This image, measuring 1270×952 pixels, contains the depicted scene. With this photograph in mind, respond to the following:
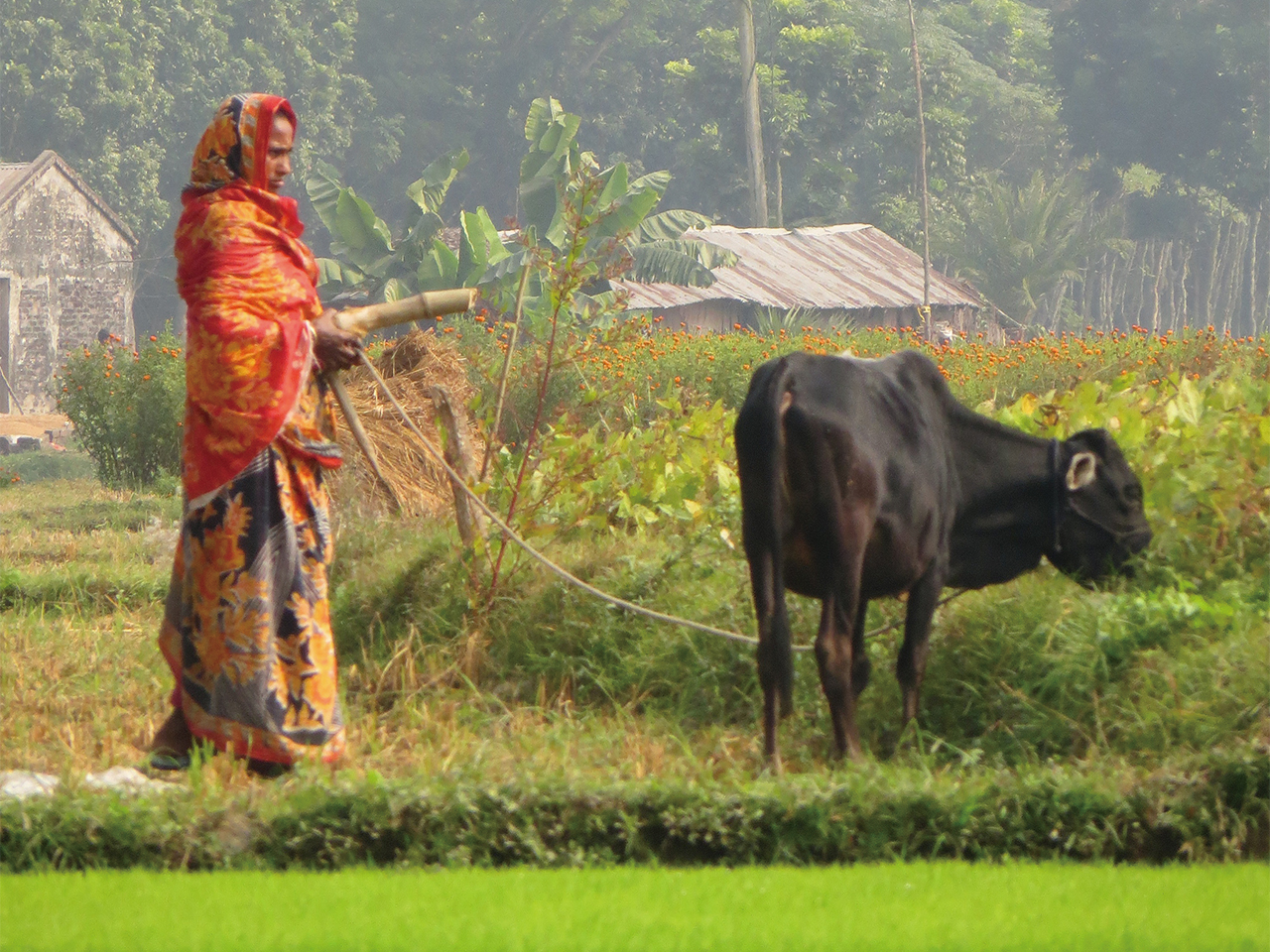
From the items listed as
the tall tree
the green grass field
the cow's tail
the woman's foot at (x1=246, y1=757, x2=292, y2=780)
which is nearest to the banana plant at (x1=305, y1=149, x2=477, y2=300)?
the cow's tail

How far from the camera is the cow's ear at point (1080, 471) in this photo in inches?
238

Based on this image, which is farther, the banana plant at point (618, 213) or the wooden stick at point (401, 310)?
the banana plant at point (618, 213)

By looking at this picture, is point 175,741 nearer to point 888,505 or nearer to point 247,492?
point 247,492

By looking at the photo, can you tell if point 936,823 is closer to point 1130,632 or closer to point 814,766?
point 814,766

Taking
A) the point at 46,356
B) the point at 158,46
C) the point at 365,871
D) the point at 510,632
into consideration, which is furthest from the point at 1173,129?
the point at 365,871

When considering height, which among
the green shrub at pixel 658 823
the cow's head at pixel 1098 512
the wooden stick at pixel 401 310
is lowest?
the green shrub at pixel 658 823

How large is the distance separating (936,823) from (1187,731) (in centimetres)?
103

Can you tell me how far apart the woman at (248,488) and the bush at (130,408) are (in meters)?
11.1

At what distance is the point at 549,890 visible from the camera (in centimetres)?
408

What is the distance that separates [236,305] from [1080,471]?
3.23 meters

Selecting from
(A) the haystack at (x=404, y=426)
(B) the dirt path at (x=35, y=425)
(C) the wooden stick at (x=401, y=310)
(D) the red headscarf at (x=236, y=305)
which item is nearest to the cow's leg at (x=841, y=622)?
(C) the wooden stick at (x=401, y=310)

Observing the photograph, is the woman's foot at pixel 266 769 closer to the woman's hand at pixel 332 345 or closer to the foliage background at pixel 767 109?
the woman's hand at pixel 332 345

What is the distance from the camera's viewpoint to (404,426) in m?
10.1

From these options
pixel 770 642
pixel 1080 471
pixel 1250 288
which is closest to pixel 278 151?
→ pixel 770 642
